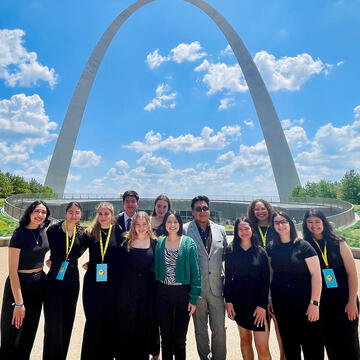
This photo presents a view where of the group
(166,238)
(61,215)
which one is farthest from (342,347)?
(61,215)

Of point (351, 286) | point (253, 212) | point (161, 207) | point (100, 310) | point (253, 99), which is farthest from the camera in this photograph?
point (253, 99)

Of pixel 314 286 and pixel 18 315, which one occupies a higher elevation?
pixel 314 286

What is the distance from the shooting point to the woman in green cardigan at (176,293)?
268cm

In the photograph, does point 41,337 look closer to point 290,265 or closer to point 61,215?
point 290,265

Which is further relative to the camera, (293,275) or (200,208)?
(200,208)

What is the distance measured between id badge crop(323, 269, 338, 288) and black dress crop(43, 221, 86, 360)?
2.82 metres

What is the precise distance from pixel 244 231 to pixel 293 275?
0.67 meters

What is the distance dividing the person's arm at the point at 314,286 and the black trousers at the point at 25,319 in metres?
3.00

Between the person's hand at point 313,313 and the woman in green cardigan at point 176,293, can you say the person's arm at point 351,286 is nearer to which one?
the person's hand at point 313,313

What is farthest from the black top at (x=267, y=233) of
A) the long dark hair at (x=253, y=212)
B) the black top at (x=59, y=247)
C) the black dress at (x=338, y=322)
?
the black top at (x=59, y=247)

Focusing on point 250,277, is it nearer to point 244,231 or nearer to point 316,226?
point 244,231

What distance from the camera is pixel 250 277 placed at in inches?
104

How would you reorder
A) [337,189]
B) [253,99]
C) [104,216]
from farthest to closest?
[253,99], [337,189], [104,216]

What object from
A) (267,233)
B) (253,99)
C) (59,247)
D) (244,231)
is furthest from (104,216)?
(253,99)
